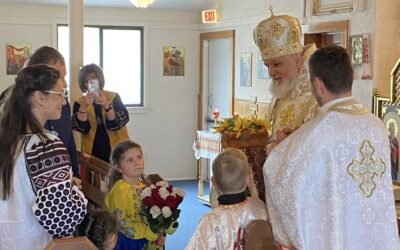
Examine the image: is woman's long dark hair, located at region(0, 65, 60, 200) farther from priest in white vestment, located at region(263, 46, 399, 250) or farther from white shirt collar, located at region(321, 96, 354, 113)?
white shirt collar, located at region(321, 96, 354, 113)

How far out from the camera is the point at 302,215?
2.35 meters

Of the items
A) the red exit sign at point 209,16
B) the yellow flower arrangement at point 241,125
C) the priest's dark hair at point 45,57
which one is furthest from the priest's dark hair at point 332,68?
the red exit sign at point 209,16

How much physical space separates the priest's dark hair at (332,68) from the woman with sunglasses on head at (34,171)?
1.01 m

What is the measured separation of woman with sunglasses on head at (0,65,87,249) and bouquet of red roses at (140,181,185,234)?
3.09ft

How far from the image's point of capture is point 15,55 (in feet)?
28.7

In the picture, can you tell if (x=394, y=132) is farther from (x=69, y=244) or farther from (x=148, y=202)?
(x=69, y=244)

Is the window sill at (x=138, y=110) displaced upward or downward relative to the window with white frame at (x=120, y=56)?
downward

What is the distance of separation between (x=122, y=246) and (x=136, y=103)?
20.3 feet

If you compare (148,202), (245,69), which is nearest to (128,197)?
(148,202)

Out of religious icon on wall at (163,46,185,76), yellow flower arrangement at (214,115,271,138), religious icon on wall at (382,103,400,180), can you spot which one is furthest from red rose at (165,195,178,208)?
religious icon on wall at (163,46,185,76)

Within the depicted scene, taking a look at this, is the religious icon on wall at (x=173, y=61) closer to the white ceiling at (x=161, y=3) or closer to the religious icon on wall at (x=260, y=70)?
the white ceiling at (x=161, y=3)

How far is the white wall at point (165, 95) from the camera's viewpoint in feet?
31.2

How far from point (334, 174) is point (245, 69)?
244 inches

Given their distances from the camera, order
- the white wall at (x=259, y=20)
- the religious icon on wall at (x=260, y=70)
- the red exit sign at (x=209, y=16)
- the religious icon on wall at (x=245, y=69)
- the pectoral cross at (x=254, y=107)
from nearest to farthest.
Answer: the white wall at (x=259, y=20) < the religious icon on wall at (x=260, y=70) < the pectoral cross at (x=254, y=107) < the religious icon on wall at (x=245, y=69) < the red exit sign at (x=209, y=16)
